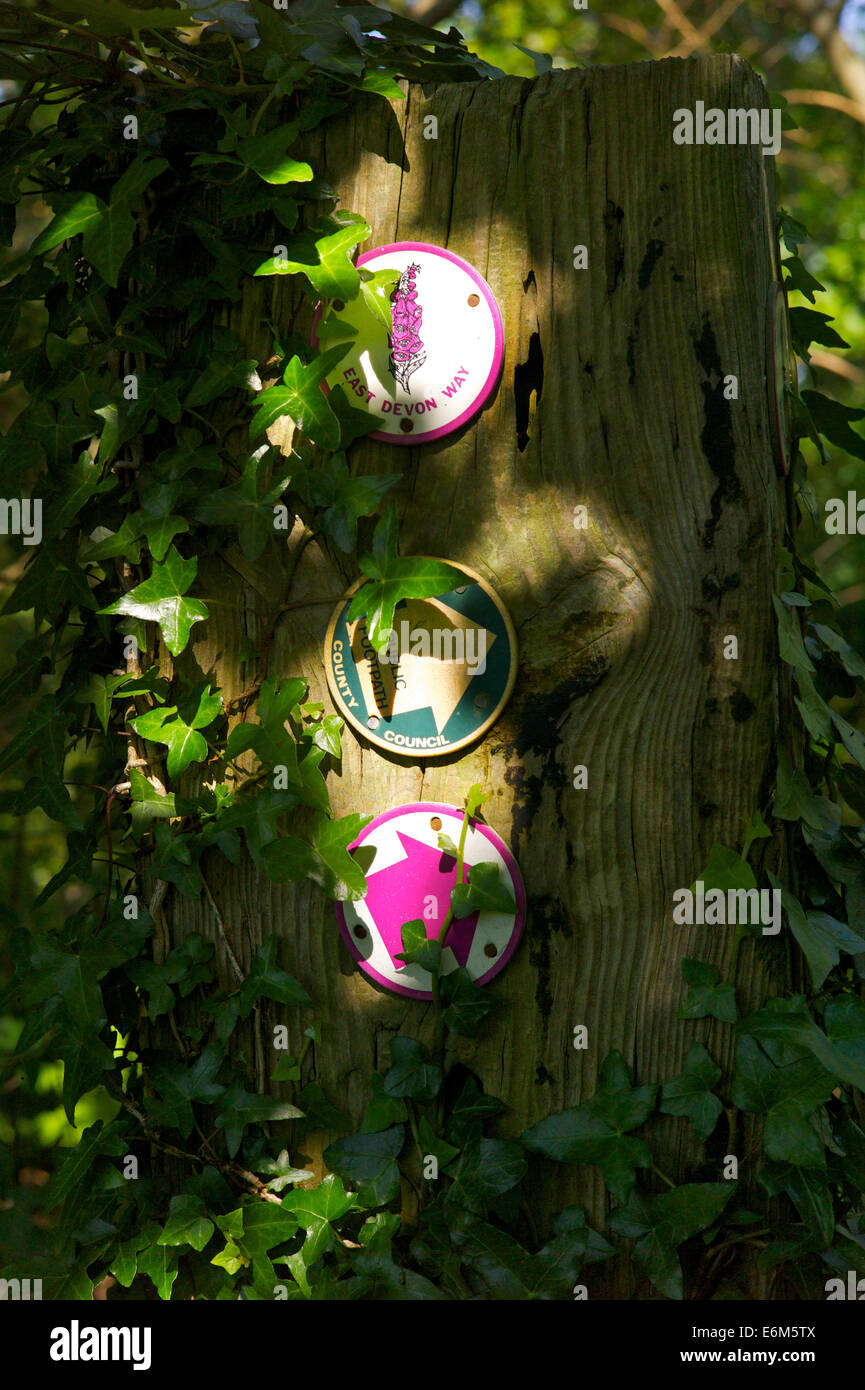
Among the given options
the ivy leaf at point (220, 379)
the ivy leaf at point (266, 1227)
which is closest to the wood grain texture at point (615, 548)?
the ivy leaf at point (266, 1227)

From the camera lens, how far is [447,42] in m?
1.81

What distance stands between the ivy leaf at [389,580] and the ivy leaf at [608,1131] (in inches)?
28.1

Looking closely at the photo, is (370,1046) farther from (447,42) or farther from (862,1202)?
(447,42)

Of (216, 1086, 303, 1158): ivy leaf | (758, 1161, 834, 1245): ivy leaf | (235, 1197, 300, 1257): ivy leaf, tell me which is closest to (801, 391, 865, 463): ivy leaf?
(758, 1161, 834, 1245): ivy leaf

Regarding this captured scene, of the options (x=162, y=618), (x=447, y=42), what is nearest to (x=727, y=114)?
(x=447, y=42)

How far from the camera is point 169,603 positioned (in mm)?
1610

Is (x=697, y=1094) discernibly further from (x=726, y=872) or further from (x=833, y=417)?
(x=833, y=417)

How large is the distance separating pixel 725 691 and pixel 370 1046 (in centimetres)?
76

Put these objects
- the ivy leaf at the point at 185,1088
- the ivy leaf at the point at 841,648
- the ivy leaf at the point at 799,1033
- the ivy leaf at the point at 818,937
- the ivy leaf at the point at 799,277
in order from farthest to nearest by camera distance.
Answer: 1. the ivy leaf at the point at 799,277
2. the ivy leaf at the point at 841,648
3. the ivy leaf at the point at 185,1088
4. the ivy leaf at the point at 818,937
5. the ivy leaf at the point at 799,1033

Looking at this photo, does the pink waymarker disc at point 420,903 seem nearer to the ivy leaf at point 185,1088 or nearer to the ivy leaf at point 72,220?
the ivy leaf at point 185,1088

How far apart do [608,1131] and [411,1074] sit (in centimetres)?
29

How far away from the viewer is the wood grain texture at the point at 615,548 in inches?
60.0

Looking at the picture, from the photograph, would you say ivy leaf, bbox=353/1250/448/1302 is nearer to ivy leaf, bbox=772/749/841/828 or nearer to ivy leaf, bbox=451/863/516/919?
ivy leaf, bbox=451/863/516/919

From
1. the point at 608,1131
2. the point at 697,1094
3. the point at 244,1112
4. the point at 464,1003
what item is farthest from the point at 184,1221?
the point at 697,1094
